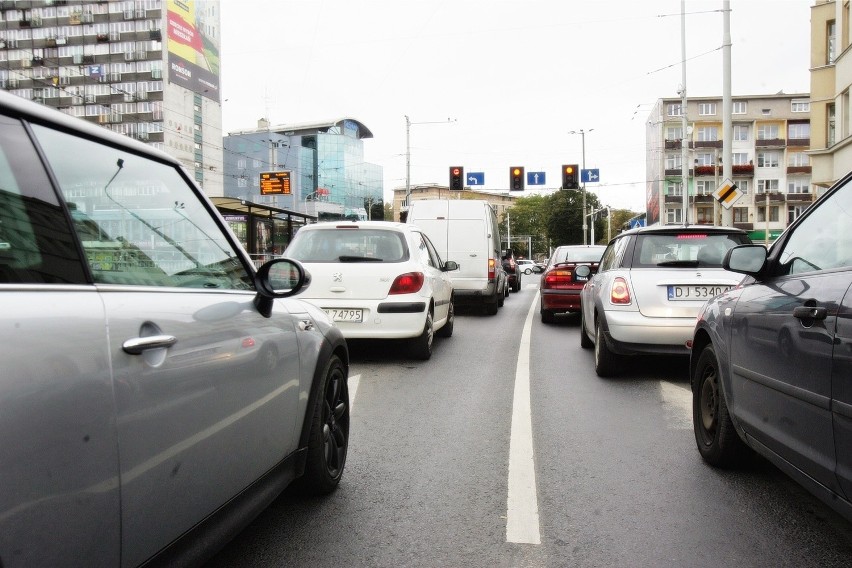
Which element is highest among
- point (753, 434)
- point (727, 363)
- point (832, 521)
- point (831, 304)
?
point (831, 304)

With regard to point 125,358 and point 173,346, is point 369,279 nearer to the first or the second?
point 173,346

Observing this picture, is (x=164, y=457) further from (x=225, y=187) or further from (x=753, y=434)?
(x=225, y=187)

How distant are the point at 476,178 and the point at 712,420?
42105 mm

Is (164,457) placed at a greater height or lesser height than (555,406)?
greater

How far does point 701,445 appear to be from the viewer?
450cm

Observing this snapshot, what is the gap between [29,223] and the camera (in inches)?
71.7

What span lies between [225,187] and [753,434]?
373ft

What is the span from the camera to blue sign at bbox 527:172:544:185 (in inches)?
1779

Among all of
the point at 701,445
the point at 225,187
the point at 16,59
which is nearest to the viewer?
the point at 701,445

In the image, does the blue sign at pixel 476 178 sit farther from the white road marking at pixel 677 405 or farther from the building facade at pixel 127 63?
the building facade at pixel 127 63

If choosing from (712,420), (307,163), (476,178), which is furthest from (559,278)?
(307,163)

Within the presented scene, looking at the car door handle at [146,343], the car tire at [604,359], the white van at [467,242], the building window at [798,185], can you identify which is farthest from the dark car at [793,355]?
the building window at [798,185]

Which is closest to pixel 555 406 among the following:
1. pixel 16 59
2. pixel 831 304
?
pixel 831 304

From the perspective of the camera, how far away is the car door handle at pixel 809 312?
9.10 feet
